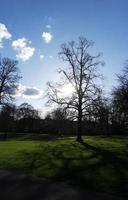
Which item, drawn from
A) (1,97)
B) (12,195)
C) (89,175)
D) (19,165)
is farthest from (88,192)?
(1,97)

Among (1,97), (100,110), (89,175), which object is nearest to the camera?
(89,175)

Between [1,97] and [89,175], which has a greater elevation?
[1,97]

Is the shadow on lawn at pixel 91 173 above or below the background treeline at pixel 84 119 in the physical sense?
below

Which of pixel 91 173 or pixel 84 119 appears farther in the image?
pixel 84 119

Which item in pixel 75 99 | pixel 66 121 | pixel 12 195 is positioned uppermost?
pixel 75 99

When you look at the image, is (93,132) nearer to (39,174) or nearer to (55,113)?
(55,113)

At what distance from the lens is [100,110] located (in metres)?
46.3

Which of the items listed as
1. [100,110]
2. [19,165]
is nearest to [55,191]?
[19,165]

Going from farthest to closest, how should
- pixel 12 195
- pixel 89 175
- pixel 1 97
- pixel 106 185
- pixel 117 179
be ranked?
pixel 1 97 < pixel 89 175 < pixel 117 179 < pixel 106 185 < pixel 12 195

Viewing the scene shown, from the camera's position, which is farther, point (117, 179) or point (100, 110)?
point (100, 110)

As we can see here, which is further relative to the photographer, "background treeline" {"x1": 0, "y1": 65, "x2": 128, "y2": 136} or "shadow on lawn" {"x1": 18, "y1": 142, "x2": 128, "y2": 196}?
"background treeline" {"x1": 0, "y1": 65, "x2": 128, "y2": 136}

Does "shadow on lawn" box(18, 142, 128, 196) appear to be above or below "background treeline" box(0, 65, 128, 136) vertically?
below

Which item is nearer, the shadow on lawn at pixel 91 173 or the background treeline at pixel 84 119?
the shadow on lawn at pixel 91 173

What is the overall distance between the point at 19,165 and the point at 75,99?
29.2m
